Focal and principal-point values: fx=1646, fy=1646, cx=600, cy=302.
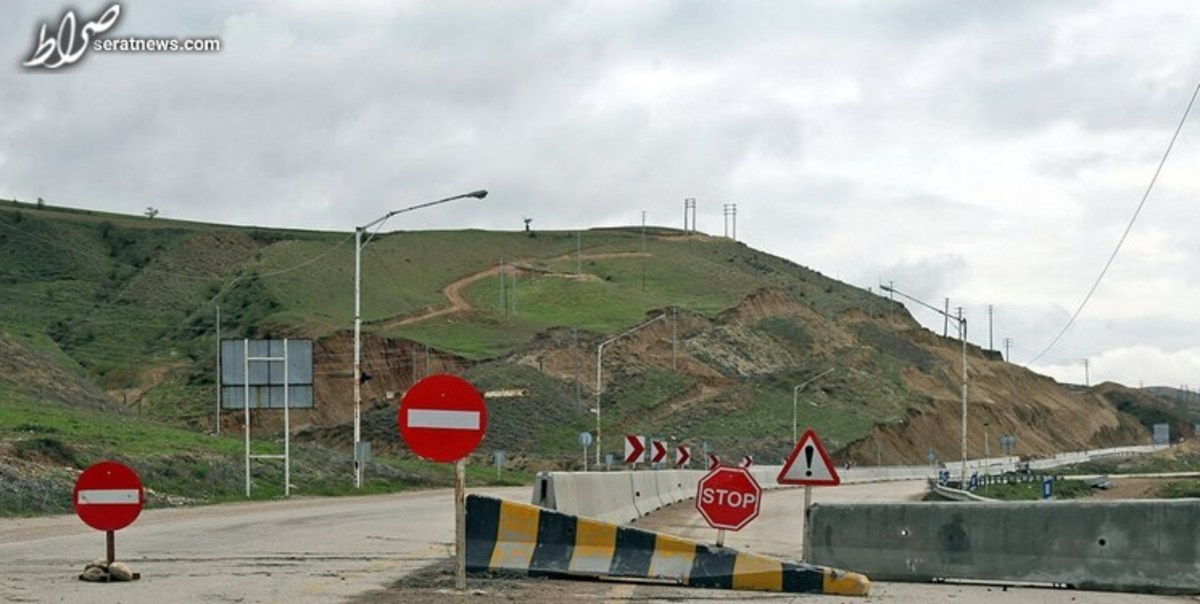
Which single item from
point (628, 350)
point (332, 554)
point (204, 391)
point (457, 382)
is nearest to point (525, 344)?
point (628, 350)

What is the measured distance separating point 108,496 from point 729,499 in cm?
608

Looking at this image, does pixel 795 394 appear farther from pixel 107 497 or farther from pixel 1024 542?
pixel 107 497

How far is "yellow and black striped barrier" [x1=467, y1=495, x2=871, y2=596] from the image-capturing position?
1537 cm

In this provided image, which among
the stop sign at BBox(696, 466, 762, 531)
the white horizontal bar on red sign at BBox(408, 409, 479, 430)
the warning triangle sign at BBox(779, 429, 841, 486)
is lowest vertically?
the stop sign at BBox(696, 466, 762, 531)

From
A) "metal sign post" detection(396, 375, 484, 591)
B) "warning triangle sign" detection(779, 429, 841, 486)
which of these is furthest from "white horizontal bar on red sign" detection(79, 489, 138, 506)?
"warning triangle sign" detection(779, 429, 841, 486)

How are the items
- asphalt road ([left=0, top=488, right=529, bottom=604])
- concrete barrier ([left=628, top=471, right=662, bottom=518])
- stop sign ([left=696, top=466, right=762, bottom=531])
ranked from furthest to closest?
1. concrete barrier ([left=628, top=471, right=662, bottom=518])
2. stop sign ([left=696, top=466, right=762, bottom=531])
3. asphalt road ([left=0, top=488, right=529, bottom=604])

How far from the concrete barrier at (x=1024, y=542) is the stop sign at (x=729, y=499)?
1.39 metres

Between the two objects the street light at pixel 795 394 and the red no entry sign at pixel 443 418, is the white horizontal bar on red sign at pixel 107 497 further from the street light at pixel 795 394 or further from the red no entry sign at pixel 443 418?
the street light at pixel 795 394

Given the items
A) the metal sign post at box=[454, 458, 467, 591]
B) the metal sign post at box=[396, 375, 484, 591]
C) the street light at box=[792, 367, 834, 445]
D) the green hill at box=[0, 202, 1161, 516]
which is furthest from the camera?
the green hill at box=[0, 202, 1161, 516]

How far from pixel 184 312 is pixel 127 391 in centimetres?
2168

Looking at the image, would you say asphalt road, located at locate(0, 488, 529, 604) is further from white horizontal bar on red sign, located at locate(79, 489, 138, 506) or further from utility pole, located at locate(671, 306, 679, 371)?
utility pole, located at locate(671, 306, 679, 371)

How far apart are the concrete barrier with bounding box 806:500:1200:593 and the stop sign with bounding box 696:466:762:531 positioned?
1389mm

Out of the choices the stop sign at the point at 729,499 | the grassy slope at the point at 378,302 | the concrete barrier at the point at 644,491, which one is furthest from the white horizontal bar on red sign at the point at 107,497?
the grassy slope at the point at 378,302

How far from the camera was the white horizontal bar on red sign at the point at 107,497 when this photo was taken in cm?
1527
